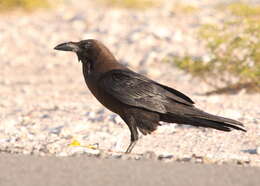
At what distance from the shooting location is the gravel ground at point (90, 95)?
23.1 feet

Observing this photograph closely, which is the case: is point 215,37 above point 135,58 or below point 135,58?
above

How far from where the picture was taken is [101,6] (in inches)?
837

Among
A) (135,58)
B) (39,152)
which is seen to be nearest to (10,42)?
(135,58)

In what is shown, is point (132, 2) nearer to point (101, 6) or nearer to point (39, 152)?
point (101, 6)

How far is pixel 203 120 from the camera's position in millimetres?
6371

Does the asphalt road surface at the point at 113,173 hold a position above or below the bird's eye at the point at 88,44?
below

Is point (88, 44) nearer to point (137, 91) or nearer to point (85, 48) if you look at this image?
point (85, 48)

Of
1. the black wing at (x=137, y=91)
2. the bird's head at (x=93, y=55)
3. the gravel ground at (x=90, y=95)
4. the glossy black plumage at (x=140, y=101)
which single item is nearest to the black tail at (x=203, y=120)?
the glossy black plumage at (x=140, y=101)

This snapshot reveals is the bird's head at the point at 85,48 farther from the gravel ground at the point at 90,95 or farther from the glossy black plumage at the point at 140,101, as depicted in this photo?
the gravel ground at the point at 90,95

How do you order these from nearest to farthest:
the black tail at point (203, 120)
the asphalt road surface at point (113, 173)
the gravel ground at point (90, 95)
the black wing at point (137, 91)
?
the asphalt road surface at point (113, 173)
the black tail at point (203, 120)
the black wing at point (137, 91)
the gravel ground at point (90, 95)

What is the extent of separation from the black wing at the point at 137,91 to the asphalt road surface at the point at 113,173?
1.17m

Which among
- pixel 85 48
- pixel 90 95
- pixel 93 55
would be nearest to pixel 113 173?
pixel 93 55

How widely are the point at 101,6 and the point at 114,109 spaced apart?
1505 cm

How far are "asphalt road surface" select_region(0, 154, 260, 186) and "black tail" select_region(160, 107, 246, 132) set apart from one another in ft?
3.71
